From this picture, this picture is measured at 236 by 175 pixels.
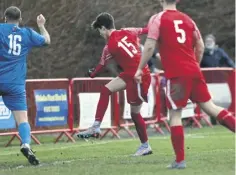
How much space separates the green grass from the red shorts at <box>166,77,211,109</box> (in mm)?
788

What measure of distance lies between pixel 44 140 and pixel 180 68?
7871 mm

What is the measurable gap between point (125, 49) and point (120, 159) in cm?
158

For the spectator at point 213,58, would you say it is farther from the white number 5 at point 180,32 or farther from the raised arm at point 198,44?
the white number 5 at point 180,32

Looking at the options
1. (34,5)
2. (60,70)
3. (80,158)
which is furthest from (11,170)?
(60,70)

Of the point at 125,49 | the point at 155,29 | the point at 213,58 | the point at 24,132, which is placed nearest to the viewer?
the point at 155,29

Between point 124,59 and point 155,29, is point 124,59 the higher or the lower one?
the lower one

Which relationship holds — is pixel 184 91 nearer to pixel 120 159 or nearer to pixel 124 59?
pixel 120 159

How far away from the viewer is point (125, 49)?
12492mm

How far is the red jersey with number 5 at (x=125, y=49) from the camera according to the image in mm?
12469

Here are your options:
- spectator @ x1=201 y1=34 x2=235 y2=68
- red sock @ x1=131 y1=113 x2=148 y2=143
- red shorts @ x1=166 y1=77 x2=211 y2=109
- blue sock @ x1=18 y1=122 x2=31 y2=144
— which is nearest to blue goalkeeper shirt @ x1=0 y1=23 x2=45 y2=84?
blue sock @ x1=18 y1=122 x2=31 y2=144

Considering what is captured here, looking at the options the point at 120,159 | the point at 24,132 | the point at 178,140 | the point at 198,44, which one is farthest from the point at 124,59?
the point at 178,140

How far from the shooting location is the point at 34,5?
1836 centimetres

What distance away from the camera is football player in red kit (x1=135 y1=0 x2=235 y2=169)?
10.3 metres

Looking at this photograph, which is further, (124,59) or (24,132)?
(124,59)
